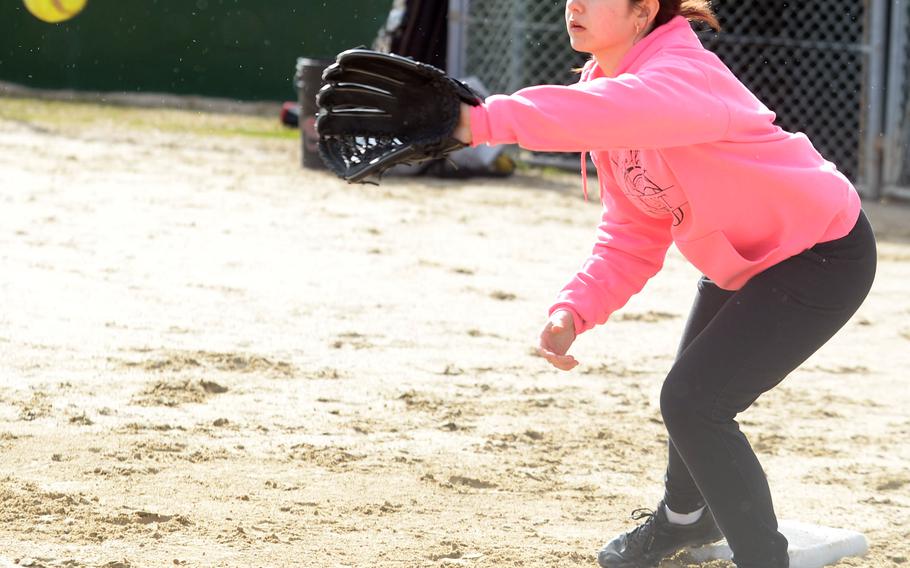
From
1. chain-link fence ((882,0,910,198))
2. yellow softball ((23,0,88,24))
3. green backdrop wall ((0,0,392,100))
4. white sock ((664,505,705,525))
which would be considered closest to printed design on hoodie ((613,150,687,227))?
white sock ((664,505,705,525))

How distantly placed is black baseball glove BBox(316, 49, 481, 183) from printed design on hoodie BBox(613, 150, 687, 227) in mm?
492

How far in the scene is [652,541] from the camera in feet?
10.6

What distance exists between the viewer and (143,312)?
5.41 m

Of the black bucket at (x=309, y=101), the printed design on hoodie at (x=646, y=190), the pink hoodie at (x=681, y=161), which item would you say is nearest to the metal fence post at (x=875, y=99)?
the black bucket at (x=309, y=101)

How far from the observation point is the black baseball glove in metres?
2.37

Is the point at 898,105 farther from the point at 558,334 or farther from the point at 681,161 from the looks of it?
the point at 681,161

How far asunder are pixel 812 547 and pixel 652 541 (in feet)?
1.34

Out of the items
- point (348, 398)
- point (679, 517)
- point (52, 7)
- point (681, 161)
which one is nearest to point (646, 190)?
point (681, 161)

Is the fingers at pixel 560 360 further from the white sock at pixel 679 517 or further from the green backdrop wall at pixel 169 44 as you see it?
the green backdrop wall at pixel 169 44

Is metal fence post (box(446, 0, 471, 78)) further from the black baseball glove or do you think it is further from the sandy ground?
the black baseball glove

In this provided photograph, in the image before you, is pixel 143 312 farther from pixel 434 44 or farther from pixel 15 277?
pixel 434 44

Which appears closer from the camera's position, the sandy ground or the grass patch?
the sandy ground

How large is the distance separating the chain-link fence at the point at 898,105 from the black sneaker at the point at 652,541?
7.23m

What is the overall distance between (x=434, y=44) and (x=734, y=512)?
8285 mm
